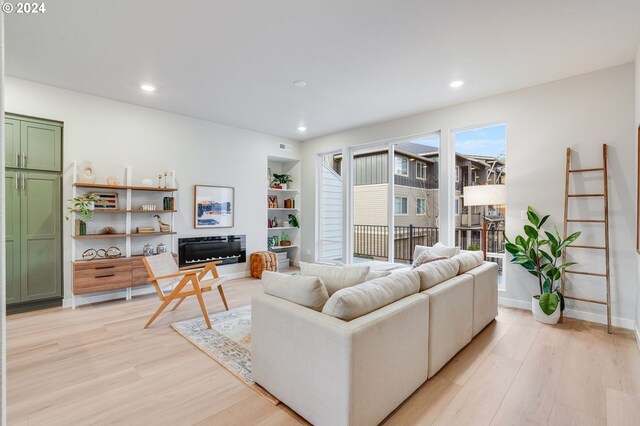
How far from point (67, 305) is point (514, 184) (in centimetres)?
620

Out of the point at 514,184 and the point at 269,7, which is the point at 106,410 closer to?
the point at 269,7

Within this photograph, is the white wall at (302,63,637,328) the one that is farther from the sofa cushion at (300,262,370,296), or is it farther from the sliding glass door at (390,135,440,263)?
the sofa cushion at (300,262,370,296)

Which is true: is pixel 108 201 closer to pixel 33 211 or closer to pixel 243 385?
pixel 33 211

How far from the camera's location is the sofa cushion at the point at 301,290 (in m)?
1.91

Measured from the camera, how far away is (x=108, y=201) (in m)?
4.37

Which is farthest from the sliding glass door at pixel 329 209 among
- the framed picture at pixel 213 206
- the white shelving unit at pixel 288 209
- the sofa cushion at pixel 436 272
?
the sofa cushion at pixel 436 272

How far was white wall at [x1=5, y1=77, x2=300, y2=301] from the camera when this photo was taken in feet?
13.3

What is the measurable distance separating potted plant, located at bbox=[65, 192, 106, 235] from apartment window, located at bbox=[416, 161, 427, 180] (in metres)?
5.01

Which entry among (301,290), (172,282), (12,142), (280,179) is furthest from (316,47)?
(280,179)

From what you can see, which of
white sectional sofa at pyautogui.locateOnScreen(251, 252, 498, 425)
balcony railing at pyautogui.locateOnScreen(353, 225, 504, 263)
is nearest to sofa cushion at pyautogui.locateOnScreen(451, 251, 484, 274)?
white sectional sofa at pyautogui.locateOnScreen(251, 252, 498, 425)

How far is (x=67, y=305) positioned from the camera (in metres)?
4.05

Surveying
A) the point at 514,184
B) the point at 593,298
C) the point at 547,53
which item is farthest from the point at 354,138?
the point at 593,298

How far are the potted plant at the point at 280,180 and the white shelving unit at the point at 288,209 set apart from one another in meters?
0.14

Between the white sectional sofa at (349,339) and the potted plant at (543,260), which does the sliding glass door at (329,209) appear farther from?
the white sectional sofa at (349,339)
